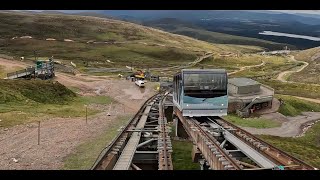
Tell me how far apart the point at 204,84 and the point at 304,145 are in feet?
63.2

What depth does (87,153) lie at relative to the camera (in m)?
26.4

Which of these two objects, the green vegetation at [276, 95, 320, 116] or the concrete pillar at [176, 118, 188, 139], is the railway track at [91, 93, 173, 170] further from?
the green vegetation at [276, 95, 320, 116]

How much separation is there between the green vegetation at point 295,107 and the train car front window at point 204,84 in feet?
115

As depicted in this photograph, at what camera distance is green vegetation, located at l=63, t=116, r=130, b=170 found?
919 inches

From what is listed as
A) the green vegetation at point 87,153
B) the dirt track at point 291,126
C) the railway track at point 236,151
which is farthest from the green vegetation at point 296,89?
the green vegetation at point 87,153

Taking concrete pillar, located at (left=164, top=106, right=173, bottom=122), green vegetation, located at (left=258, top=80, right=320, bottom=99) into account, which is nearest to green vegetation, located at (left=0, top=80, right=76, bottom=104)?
concrete pillar, located at (left=164, top=106, right=173, bottom=122)

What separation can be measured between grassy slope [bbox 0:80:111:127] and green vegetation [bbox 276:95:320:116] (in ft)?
97.1

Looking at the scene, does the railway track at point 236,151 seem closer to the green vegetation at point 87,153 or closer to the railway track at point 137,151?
the railway track at point 137,151

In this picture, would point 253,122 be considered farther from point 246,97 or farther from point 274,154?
point 274,154

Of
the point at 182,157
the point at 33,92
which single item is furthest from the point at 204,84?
the point at 33,92

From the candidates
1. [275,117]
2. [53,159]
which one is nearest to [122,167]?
[53,159]

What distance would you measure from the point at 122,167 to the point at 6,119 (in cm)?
1872

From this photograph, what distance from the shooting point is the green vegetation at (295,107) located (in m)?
65.9

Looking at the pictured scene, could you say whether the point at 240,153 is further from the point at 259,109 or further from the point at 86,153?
the point at 259,109
